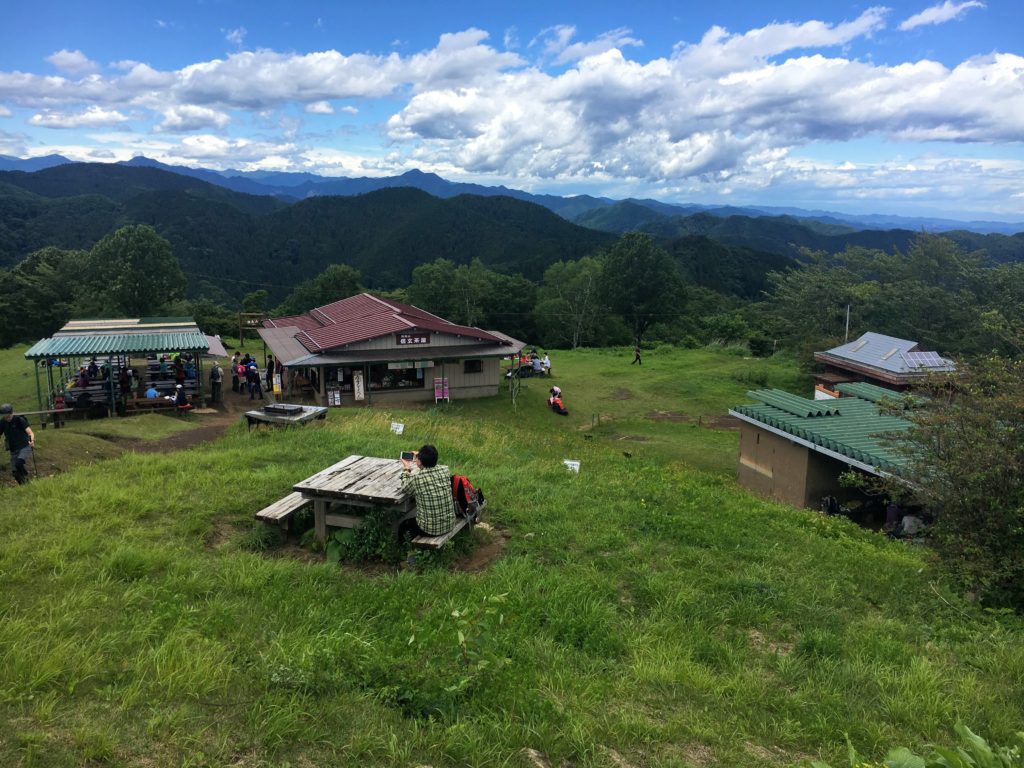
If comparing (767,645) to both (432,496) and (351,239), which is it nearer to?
(432,496)

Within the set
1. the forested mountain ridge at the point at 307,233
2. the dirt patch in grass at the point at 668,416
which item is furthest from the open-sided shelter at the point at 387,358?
the forested mountain ridge at the point at 307,233

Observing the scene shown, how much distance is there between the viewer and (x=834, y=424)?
15016 mm

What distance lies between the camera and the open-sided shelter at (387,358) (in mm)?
24203

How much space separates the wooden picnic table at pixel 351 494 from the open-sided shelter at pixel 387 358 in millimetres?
16421

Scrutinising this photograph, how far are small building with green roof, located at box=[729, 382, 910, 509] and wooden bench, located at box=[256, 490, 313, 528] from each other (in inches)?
440

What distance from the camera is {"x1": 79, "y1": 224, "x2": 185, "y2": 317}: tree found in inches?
1721

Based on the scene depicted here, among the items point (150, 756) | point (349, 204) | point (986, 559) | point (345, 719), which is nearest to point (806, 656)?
point (986, 559)

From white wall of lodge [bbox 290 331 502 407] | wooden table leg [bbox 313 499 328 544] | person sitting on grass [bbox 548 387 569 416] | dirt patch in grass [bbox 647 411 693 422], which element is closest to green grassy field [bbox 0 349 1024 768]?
wooden table leg [bbox 313 499 328 544]

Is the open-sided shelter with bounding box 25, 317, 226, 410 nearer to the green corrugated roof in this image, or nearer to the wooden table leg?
the green corrugated roof

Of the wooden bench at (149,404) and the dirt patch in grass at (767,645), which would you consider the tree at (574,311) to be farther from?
the dirt patch in grass at (767,645)

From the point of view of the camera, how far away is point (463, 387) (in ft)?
88.7

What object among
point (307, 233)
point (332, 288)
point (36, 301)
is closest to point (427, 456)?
point (36, 301)

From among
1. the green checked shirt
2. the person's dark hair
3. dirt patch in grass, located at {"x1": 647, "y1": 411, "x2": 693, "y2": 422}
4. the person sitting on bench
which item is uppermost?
the person's dark hair


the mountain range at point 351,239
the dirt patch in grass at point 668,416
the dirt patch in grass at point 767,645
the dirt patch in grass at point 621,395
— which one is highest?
the mountain range at point 351,239
